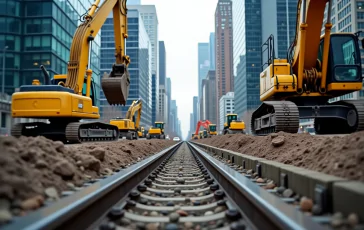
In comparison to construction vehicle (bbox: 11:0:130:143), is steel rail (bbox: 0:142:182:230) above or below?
below

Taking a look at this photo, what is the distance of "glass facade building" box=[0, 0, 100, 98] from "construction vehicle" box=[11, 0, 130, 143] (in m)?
30.3

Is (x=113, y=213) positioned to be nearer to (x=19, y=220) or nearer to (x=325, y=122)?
(x=19, y=220)

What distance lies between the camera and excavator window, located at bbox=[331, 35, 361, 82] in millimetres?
10211

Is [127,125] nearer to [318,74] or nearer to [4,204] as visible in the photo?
[318,74]

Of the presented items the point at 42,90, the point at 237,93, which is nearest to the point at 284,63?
the point at 42,90

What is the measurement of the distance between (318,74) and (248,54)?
99.9 meters

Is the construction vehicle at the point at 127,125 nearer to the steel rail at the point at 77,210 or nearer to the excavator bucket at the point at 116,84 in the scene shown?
the excavator bucket at the point at 116,84

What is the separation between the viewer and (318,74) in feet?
34.3

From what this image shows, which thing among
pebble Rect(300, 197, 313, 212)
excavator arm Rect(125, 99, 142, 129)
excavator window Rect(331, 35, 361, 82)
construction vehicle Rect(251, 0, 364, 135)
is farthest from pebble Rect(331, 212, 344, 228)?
excavator arm Rect(125, 99, 142, 129)

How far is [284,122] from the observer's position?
30.3ft

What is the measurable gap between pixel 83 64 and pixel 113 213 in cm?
943

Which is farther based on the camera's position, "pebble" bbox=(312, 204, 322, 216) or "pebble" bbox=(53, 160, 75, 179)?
"pebble" bbox=(53, 160, 75, 179)

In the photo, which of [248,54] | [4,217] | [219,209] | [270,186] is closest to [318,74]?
[270,186]

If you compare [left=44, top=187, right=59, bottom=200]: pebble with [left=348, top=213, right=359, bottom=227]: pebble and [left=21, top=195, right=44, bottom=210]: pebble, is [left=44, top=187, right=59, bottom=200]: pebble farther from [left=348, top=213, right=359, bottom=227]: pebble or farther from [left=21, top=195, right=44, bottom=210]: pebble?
[left=348, top=213, right=359, bottom=227]: pebble
